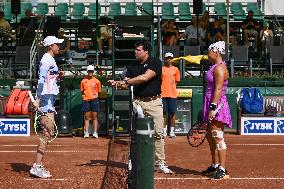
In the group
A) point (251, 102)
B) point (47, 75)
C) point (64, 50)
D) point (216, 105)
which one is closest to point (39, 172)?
point (47, 75)

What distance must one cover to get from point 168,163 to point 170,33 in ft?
45.6

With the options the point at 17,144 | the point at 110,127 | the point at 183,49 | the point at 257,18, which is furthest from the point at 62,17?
the point at 17,144

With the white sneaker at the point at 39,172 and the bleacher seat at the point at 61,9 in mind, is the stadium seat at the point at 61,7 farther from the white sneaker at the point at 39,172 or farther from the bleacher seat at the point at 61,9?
the white sneaker at the point at 39,172

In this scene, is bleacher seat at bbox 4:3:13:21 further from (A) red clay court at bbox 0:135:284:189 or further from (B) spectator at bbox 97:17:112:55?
(A) red clay court at bbox 0:135:284:189

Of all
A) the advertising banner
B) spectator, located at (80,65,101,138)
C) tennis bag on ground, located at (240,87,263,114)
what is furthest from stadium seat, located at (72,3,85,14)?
the advertising banner

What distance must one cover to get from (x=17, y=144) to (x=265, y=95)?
7.44 metres

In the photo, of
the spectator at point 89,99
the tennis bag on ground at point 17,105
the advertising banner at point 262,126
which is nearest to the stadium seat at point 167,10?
the advertising banner at point 262,126

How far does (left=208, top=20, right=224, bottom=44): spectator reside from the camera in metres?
27.6

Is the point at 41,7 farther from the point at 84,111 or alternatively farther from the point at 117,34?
the point at 84,111

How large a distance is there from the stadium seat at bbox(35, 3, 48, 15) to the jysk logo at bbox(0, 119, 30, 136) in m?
10.8

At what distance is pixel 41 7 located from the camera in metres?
31.6

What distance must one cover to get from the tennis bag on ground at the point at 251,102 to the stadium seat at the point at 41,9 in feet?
40.5

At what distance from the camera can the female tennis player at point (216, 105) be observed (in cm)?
1174

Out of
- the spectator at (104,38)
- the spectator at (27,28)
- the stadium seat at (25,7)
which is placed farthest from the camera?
the stadium seat at (25,7)
